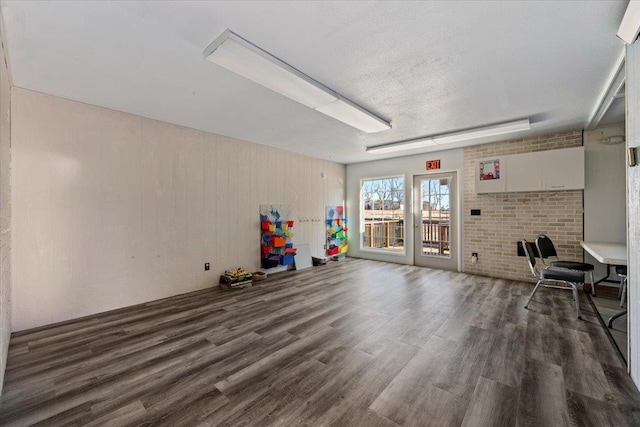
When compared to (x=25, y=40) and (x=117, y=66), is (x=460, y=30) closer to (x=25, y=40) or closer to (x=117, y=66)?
(x=117, y=66)

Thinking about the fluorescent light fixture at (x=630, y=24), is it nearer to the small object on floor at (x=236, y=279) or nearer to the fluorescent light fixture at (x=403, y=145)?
the fluorescent light fixture at (x=403, y=145)

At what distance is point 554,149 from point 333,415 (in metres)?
5.40

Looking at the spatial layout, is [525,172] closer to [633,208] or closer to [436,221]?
[436,221]

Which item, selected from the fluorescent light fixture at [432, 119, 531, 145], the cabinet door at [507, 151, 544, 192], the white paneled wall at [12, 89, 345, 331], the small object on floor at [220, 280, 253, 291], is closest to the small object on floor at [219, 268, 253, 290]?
the small object on floor at [220, 280, 253, 291]

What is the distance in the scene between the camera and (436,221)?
6.02 m

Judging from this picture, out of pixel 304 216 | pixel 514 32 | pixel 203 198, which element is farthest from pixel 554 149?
pixel 203 198

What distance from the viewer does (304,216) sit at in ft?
20.9

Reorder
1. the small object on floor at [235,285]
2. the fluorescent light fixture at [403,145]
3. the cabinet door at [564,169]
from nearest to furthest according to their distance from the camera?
1. the cabinet door at [564,169]
2. the small object on floor at [235,285]
3. the fluorescent light fixture at [403,145]

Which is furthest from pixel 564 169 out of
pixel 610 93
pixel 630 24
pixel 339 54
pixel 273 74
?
pixel 273 74

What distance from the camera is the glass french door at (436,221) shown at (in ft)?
19.0

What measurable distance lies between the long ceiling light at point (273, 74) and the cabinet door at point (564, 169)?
333 centimetres

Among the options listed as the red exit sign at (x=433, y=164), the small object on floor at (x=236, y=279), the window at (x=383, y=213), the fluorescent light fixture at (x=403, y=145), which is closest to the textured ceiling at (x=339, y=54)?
the fluorescent light fixture at (x=403, y=145)

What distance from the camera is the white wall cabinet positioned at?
4.27 meters

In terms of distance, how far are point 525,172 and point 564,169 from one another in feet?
1.65
